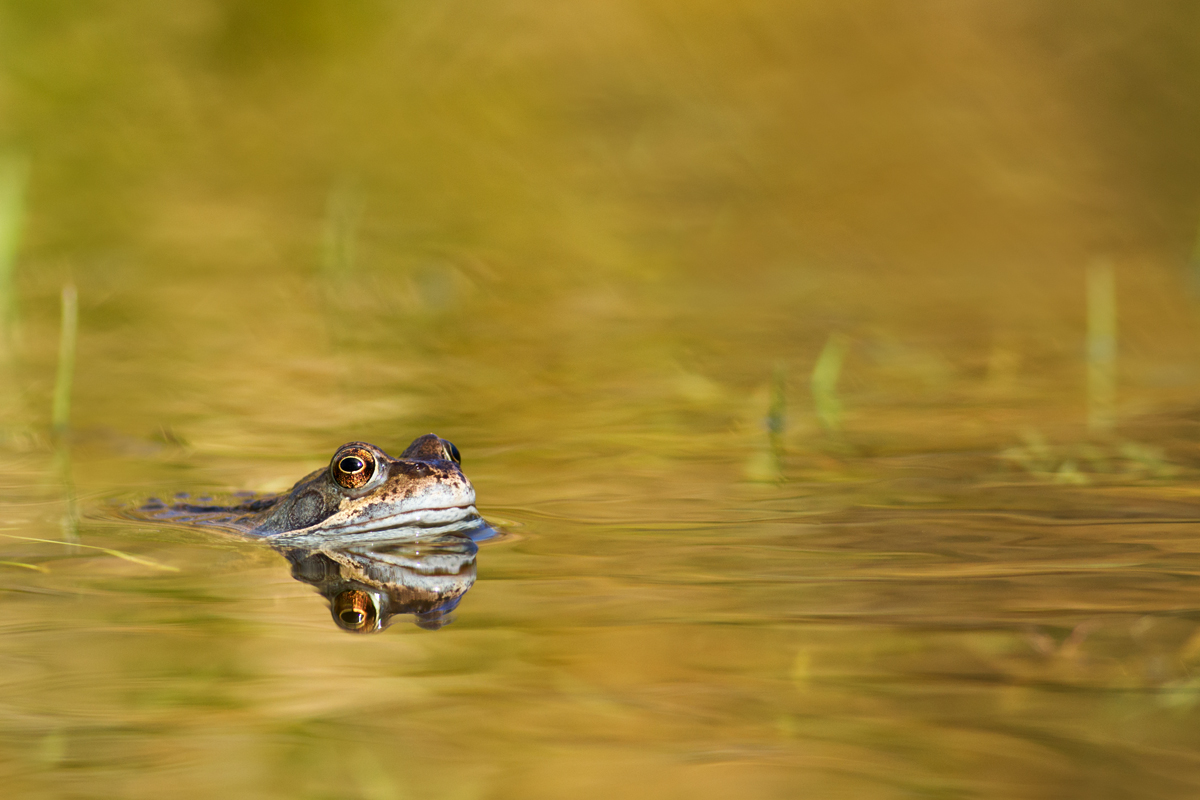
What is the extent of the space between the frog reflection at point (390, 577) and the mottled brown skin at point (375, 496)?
0.30ft

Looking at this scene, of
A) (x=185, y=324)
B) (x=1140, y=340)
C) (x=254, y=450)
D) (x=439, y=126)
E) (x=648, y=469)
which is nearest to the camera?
(x=648, y=469)

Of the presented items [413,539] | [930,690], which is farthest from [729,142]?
[930,690]

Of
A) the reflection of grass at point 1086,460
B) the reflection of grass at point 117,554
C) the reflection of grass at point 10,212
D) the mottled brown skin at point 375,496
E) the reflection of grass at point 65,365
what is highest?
the reflection of grass at point 10,212

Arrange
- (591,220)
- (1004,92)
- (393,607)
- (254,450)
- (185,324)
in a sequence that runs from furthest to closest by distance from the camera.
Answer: (1004,92), (591,220), (185,324), (254,450), (393,607)

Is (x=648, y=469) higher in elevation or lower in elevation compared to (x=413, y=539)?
higher

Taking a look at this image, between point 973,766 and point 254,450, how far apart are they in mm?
3460

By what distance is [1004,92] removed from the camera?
1355cm

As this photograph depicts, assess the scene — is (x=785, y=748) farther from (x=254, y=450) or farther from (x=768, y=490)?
(x=254, y=450)

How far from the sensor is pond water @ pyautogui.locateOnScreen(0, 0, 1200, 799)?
8.58ft

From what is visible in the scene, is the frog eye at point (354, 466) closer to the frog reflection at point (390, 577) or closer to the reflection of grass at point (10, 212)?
the frog reflection at point (390, 577)

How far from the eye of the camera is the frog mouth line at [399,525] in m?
4.15

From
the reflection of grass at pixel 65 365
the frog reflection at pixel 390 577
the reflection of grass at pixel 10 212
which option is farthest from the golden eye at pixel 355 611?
the reflection of grass at pixel 10 212

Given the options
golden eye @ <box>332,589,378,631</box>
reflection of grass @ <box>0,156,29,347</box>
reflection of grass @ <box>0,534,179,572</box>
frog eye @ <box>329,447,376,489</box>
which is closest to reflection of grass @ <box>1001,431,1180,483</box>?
frog eye @ <box>329,447,376,489</box>

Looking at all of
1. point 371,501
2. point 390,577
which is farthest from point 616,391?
point 390,577
